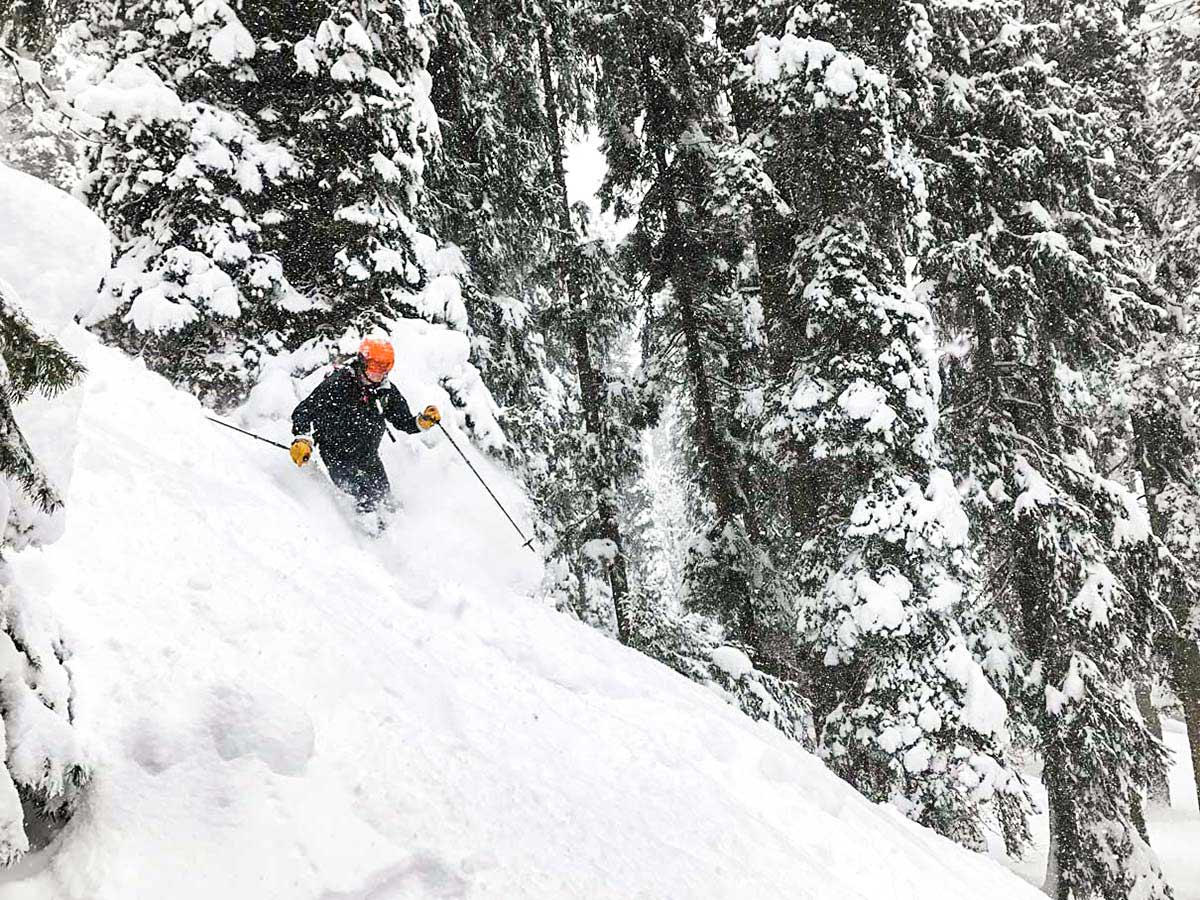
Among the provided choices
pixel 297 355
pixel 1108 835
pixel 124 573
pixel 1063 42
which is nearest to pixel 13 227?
pixel 124 573

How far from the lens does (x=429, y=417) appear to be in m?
8.64

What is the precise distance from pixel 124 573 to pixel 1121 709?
1397 cm

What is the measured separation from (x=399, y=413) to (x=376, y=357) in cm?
77

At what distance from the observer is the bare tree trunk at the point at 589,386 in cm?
1372

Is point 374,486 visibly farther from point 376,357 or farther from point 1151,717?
point 1151,717

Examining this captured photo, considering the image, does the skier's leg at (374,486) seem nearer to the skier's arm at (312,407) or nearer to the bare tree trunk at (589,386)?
the skier's arm at (312,407)

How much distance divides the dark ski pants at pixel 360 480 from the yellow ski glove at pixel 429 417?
2.15ft

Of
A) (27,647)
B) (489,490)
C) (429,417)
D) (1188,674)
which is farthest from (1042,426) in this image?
(27,647)

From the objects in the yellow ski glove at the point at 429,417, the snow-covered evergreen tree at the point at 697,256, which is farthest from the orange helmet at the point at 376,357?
the snow-covered evergreen tree at the point at 697,256

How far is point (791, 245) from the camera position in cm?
1306

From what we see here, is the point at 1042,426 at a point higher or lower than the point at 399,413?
higher

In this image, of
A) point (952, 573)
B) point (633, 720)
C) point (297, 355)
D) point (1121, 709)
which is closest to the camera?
point (633, 720)

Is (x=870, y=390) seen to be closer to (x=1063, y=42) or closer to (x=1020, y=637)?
(x=1020, y=637)

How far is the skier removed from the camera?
8195 millimetres
